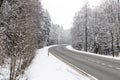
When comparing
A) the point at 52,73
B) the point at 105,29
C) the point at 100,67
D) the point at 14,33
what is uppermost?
the point at 105,29

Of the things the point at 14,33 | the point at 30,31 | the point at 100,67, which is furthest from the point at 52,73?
the point at 100,67

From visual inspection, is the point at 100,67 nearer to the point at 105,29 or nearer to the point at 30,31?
the point at 30,31

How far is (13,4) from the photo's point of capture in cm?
1569

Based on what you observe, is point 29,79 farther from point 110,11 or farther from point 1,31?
point 110,11

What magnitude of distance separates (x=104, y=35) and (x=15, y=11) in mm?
37198

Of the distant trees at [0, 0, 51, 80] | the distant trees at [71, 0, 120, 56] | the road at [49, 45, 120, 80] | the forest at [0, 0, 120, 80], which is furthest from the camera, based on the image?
the distant trees at [71, 0, 120, 56]

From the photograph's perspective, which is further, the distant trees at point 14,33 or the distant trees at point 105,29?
the distant trees at point 105,29

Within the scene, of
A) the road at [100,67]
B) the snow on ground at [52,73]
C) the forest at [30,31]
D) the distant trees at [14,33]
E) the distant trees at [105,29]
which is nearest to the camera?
the distant trees at [14,33]

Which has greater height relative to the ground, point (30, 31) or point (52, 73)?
point (30, 31)

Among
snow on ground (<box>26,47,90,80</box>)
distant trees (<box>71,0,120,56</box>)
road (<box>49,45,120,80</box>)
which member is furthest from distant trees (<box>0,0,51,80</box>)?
distant trees (<box>71,0,120,56</box>)

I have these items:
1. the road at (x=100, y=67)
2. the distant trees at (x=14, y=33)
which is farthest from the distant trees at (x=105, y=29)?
the distant trees at (x=14, y=33)

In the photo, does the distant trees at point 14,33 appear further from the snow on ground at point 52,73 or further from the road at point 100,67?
the road at point 100,67

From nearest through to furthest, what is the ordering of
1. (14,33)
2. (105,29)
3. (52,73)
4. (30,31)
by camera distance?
(14,33) < (52,73) < (30,31) < (105,29)

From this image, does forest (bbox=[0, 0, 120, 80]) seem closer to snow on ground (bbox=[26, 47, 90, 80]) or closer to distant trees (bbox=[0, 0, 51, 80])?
distant trees (bbox=[0, 0, 51, 80])
